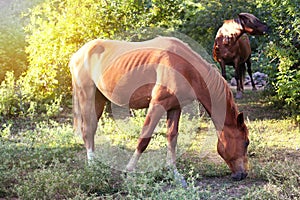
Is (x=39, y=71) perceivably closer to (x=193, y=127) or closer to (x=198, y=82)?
(x=193, y=127)

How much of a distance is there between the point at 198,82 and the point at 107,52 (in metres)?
1.16

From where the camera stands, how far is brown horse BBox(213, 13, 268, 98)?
7953mm

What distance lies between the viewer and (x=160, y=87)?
4.26m

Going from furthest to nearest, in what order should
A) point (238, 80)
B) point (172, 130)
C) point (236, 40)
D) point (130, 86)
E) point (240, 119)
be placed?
point (238, 80) < point (236, 40) < point (130, 86) < point (172, 130) < point (240, 119)

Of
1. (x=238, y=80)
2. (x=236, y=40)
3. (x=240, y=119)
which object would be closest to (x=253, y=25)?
(x=236, y=40)

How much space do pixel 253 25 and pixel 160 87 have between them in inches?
162

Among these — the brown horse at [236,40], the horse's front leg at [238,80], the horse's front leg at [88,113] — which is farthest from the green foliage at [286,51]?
the horse's front leg at [88,113]

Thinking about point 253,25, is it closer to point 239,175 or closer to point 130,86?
point 130,86

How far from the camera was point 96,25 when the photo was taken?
7637 mm

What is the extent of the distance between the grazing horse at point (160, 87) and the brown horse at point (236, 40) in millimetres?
3601

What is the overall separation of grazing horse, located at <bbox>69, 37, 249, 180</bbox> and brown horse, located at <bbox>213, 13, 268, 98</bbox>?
3.60m

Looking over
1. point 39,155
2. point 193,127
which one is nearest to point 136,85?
point 39,155

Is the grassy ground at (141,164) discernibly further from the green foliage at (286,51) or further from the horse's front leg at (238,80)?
the horse's front leg at (238,80)

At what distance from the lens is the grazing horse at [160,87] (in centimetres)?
421
